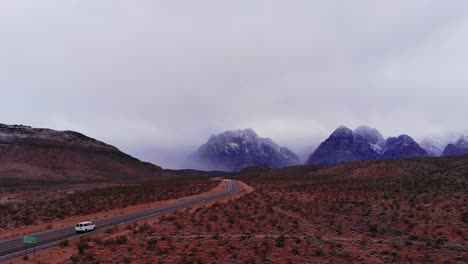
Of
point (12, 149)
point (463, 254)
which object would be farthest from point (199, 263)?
point (12, 149)

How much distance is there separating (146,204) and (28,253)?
31.3m

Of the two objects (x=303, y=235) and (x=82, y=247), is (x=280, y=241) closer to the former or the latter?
(x=303, y=235)

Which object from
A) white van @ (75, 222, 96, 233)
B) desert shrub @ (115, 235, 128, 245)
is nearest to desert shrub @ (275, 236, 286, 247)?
desert shrub @ (115, 235, 128, 245)

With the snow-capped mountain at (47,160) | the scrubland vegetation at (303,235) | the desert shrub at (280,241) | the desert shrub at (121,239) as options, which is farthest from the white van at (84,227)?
the snow-capped mountain at (47,160)

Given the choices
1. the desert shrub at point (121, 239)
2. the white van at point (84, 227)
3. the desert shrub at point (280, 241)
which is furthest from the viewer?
the white van at point (84, 227)

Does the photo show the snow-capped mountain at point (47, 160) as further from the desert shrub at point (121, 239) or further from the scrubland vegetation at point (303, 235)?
the desert shrub at point (121, 239)

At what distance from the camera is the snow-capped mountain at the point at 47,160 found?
150m

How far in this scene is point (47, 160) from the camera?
171 meters

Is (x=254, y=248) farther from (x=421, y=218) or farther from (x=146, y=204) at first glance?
(x=146, y=204)

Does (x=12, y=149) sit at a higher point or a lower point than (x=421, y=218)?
higher

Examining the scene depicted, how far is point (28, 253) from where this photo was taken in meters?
24.6

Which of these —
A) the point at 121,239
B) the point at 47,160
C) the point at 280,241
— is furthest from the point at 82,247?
the point at 47,160

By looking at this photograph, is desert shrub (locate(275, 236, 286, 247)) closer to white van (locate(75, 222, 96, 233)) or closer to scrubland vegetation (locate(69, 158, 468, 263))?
scrubland vegetation (locate(69, 158, 468, 263))

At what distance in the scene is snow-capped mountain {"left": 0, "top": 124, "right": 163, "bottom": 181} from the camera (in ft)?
493
